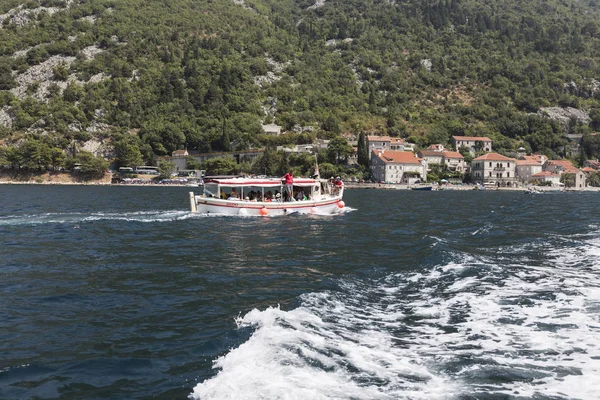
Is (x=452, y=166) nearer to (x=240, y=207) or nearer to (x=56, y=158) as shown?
(x=56, y=158)

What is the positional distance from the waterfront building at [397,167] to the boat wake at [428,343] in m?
101

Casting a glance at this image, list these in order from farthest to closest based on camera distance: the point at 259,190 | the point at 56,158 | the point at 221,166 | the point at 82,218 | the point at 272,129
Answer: the point at 272,129 → the point at 221,166 → the point at 56,158 → the point at 259,190 → the point at 82,218

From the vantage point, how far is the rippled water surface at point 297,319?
8.33 metres

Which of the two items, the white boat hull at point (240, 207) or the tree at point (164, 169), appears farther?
the tree at point (164, 169)

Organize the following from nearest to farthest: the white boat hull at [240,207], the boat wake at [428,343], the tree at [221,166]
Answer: the boat wake at [428,343] → the white boat hull at [240,207] → the tree at [221,166]

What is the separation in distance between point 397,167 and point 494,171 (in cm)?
2675

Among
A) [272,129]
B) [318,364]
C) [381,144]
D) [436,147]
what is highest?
[272,129]

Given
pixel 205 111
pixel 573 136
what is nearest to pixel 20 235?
pixel 205 111

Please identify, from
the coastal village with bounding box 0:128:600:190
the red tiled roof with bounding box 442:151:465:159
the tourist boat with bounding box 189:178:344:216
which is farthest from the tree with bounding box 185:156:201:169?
the tourist boat with bounding box 189:178:344:216

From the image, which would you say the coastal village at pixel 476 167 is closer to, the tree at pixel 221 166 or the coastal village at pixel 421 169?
the coastal village at pixel 421 169

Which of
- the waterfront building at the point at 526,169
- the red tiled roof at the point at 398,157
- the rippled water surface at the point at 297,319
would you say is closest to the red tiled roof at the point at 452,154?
the waterfront building at the point at 526,169

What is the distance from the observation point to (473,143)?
478ft

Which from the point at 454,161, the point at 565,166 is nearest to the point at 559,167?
the point at 565,166

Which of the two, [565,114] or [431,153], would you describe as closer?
[431,153]
